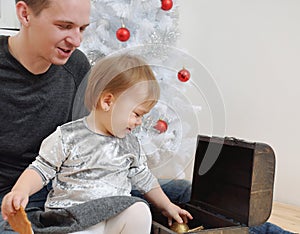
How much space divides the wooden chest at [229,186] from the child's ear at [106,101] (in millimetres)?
281

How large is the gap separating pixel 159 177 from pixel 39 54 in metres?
0.51

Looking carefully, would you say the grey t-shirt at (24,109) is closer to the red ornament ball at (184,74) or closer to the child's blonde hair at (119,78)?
the child's blonde hair at (119,78)

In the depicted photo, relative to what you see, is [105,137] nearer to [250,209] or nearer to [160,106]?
[250,209]

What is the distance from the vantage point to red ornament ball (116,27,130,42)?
1856 mm

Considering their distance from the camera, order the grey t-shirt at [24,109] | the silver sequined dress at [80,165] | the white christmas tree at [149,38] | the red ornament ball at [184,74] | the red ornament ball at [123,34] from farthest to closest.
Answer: the red ornament ball at [123,34] < the white christmas tree at [149,38] < the red ornament ball at [184,74] < the grey t-shirt at [24,109] < the silver sequined dress at [80,165]

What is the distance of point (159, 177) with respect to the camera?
1343 millimetres

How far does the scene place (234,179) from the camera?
117 centimetres

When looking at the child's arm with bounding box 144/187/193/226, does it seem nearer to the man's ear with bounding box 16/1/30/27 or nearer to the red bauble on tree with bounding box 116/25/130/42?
the man's ear with bounding box 16/1/30/27

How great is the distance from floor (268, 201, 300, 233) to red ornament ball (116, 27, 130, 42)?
1.01 m

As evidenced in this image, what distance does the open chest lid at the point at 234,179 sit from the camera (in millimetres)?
1075

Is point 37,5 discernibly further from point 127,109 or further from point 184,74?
point 184,74

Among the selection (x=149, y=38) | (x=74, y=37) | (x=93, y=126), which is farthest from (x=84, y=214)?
(x=149, y=38)

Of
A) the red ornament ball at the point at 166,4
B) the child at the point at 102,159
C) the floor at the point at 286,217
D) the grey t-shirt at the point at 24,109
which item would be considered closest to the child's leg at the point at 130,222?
the child at the point at 102,159

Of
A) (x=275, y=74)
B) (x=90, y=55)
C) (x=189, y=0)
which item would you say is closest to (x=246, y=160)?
(x=90, y=55)
